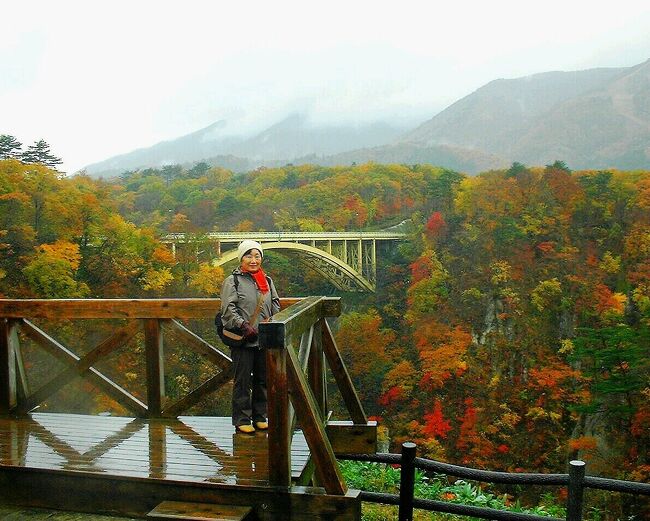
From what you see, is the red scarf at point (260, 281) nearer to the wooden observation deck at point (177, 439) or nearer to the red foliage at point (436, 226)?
the wooden observation deck at point (177, 439)

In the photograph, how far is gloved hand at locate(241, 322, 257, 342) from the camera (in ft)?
10.5

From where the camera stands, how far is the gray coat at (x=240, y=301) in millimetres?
3216

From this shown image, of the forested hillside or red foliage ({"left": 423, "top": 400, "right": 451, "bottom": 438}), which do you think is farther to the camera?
red foliage ({"left": 423, "top": 400, "right": 451, "bottom": 438})

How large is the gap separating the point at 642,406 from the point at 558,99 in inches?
3681

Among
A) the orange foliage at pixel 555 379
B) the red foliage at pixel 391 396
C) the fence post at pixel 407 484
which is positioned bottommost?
the red foliage at pixel 391 396

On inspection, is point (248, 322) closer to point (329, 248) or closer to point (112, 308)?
point (112, 308)

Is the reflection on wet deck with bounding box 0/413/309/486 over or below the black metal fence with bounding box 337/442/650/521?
over

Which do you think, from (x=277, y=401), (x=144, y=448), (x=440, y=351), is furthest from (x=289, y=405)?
(x=440, y=351)

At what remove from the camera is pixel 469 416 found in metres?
25.3

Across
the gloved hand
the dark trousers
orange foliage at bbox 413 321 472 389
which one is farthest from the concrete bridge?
the gloved hand

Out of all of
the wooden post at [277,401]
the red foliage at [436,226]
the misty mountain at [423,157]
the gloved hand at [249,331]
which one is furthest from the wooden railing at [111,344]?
the misty mountain at [423,157]

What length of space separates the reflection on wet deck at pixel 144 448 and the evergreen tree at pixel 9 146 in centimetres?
2937

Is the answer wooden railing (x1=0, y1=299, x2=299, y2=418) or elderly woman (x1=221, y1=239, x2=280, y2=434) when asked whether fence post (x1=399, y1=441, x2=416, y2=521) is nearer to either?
elderly woman (x1=221, y1=239, x2=280, y2=434)

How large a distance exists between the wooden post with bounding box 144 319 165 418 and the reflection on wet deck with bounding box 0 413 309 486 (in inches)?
4.3
